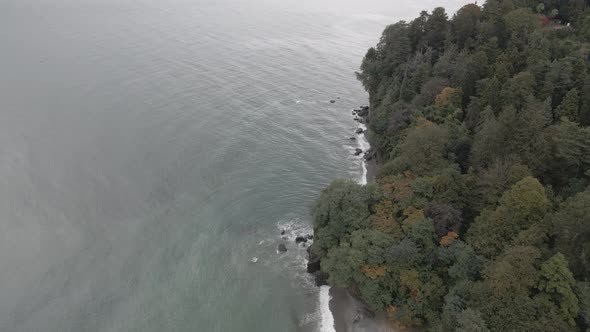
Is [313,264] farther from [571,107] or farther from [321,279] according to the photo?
[571,107]

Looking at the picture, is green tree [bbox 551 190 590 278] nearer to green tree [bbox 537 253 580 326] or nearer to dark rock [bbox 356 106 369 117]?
green tree [bbox 537 253 580 326]

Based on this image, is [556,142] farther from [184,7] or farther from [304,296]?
[184,7]

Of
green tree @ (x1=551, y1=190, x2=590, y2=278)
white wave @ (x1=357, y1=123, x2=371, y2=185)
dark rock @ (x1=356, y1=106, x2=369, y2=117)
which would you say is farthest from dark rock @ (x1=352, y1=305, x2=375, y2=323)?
dark rock @ (x1=356, y1=106, x2=369, y2=117)

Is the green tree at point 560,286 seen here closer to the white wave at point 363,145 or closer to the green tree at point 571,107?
the green tree at point 571,107

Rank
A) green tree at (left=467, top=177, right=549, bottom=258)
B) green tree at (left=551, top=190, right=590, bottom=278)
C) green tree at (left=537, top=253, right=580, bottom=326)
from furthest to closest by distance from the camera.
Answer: green tree at (left=467, top=177, right=549, bottom=258) → green tree at (left=551, top=190, right=590, bottom=278) → green tree at (left=537, top=253, right=580, bottom=326)

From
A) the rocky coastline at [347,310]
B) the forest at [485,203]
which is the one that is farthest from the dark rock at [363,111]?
→ the rocky coastline at [347,310]

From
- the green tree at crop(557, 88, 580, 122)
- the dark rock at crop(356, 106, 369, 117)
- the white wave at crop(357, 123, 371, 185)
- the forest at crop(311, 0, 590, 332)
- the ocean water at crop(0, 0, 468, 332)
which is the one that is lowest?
the ocean water at crop(0, 0, 468, 332)

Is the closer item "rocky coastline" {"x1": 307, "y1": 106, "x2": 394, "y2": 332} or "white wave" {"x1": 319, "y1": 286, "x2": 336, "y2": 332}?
"rocky coastline" {"x1": 307, "y1": 106, "x2": 394, "y2": 332}
